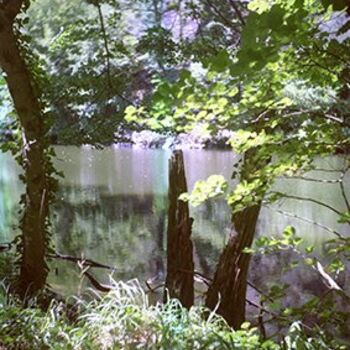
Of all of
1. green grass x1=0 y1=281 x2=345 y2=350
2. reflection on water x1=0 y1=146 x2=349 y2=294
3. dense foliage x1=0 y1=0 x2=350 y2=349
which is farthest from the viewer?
reflection on water x1=0 y1=146 x2=349 y2=294

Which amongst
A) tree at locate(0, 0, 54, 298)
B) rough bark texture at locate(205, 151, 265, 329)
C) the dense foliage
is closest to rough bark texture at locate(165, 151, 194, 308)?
rough bark texture at locate(205, 151, 265, 329)

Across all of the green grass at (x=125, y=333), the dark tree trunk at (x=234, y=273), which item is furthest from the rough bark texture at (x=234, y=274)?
the green grass at (x=125, y=333)

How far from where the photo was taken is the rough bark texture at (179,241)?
4.77 meters

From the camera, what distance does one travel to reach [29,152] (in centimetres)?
462

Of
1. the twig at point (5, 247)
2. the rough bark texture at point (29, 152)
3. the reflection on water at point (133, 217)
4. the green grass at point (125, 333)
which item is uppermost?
the rough bark texture at point (29, 152)

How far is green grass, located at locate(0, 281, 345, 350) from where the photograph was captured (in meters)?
2.89

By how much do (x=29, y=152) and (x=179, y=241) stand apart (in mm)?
1354

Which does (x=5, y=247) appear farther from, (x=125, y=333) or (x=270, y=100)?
(x=270, y=100)

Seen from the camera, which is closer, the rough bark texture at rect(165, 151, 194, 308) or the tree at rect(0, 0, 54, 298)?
the tree at rect(0, 0, 54, 298)

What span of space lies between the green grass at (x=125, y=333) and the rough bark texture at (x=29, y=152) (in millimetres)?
1364

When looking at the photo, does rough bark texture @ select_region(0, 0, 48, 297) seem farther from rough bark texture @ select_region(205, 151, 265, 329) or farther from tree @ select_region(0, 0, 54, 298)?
rough bark texture @ select_region(205, 151, 265, 329)

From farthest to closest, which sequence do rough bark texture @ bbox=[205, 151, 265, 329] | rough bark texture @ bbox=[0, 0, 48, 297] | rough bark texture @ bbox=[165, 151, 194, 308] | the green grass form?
rough bark texture @ bbox=[165, 151, 194, 308], rough bark texture @ bbox=[205, 151, 265, 329], rough bark texture @ bbox=[0, 0, 48, 297], the green grass

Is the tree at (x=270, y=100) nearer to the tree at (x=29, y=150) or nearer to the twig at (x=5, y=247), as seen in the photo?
the tree at (x=29, y=150)

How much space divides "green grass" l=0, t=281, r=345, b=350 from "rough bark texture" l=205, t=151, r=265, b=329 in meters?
1.06
